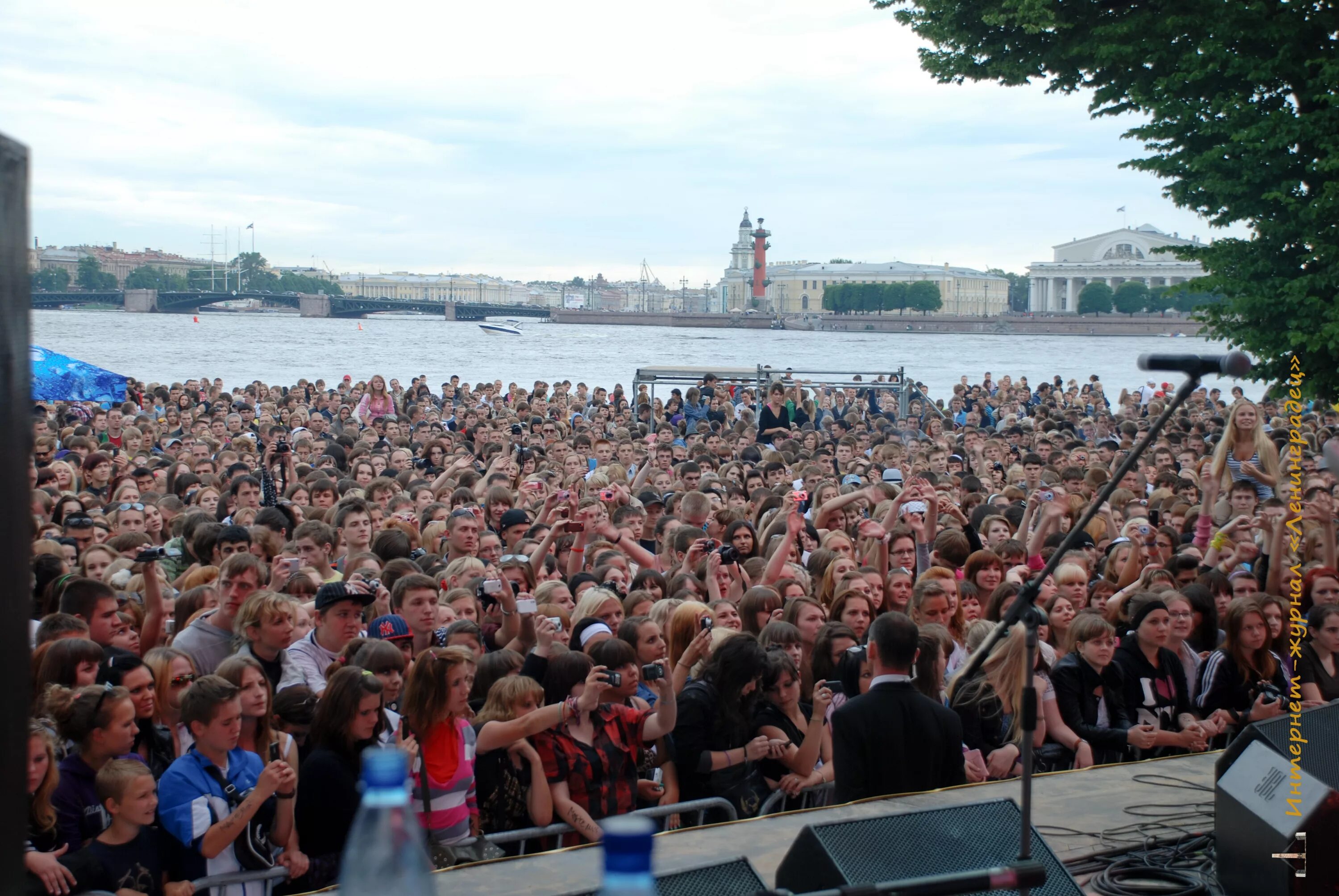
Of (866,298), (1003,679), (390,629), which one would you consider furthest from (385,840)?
(866,298)

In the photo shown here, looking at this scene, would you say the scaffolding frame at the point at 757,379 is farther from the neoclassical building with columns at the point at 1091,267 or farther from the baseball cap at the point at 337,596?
the neoclassical building with columns at the point at 1091,267

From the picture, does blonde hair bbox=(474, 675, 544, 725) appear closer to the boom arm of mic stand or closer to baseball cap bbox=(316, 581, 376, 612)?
baseball cap bbox=(316, 581, 376, 612)

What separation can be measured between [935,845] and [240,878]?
2504 millimetres

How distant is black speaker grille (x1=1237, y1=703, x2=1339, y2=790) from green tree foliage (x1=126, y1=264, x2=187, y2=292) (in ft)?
475

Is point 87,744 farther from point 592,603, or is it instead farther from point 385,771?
point 385,771

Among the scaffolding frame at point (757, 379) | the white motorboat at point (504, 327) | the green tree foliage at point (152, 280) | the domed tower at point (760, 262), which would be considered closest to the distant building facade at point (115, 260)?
the green tree foliage at point (152, 280)

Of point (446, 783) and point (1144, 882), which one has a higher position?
point (446, 783)

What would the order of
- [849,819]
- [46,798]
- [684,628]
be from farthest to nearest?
1. [684,628]
2. [46,798]
3. [849,819]

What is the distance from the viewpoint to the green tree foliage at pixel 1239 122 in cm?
1105

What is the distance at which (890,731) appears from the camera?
4.88 metres

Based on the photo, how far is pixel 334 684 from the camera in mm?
4750

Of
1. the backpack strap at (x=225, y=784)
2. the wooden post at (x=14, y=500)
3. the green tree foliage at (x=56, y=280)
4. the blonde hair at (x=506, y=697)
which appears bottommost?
the backpack strap at (x=225, y=784)

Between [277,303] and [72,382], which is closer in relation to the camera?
[72,382]

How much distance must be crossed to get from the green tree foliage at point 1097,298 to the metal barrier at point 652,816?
455 ft
